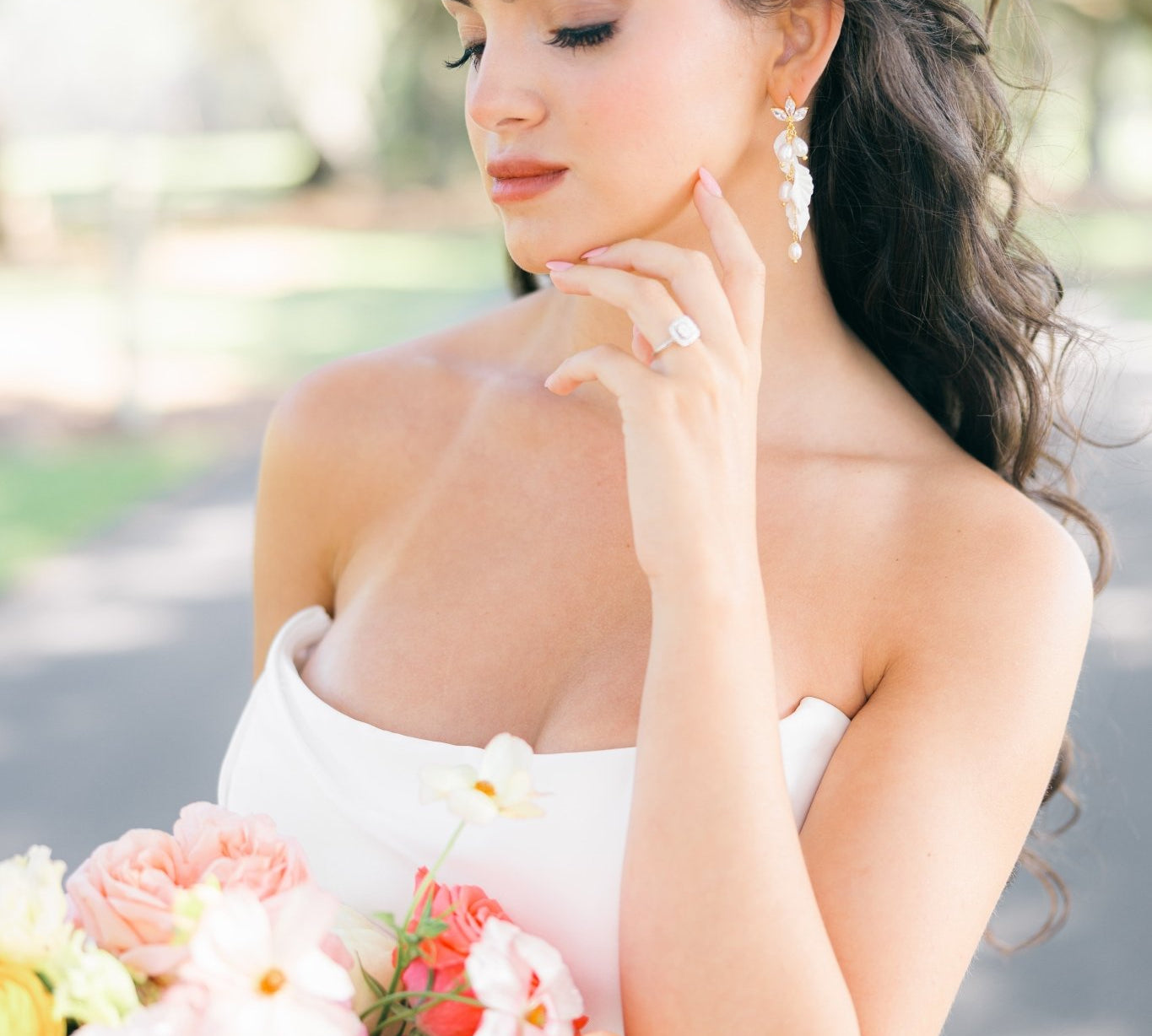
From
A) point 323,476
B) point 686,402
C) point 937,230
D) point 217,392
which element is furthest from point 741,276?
point 217,392

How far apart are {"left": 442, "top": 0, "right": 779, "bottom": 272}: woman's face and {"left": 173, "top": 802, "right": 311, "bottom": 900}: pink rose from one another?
0.85 m

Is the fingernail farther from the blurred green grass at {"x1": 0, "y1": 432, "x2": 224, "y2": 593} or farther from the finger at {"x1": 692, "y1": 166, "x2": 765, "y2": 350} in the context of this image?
the blurred green grass at {"x1": 0, "y1": 432, "x2": 224, "y2": 593}

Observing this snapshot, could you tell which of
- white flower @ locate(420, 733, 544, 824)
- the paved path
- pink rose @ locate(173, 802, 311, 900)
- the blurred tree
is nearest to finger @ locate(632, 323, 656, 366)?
white flower @ locate(420, 733, 544, 824)

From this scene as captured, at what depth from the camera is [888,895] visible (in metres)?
1.76

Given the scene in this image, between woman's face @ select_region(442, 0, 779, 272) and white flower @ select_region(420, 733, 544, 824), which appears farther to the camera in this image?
woman's face @ select_region(442, 0, 779, 272)

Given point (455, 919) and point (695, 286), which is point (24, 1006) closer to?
point (455, 919)

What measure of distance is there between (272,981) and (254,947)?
0.11 feet

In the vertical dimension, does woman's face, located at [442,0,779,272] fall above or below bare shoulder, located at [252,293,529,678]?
above

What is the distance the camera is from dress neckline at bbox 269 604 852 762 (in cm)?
197

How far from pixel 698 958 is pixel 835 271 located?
1.24 meters

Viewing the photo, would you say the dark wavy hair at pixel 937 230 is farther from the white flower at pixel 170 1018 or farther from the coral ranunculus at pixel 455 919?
the white flower at pixel 170 1018

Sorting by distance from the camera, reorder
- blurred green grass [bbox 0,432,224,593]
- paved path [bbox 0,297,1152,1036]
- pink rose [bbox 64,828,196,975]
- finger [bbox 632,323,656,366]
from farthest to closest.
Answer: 1. blurred green grass [bbox 0,432,224,593]
2. paved path [bbox 0,297,1152,1036]
3. finger [bbox 632,323,656,366]
4. pink rose [bbox 64,828,196,975]

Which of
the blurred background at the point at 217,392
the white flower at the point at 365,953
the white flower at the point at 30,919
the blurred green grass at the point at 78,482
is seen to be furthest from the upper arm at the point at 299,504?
the blurred green grass at the point at 78,482

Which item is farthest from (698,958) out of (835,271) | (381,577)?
(835,271)
